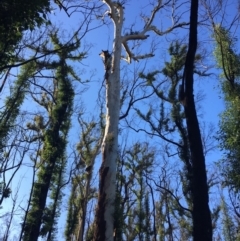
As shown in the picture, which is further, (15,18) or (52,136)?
(52,136)

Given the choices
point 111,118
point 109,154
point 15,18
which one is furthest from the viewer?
point 111,118

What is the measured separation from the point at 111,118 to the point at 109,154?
1223mm

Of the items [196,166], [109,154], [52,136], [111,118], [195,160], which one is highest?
[52,136]

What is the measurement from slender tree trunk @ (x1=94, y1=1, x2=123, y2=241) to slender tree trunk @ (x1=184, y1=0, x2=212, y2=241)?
261cm

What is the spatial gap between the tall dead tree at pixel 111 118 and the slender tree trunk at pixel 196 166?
8.64 feet

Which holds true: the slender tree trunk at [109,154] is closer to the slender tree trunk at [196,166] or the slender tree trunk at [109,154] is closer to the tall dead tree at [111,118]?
the tall dead tree at [111,118]

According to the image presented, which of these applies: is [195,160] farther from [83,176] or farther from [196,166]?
[83,176]

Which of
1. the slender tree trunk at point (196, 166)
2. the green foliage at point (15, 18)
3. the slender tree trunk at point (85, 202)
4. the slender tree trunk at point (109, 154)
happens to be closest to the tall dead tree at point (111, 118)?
the slender tree trunk at point (109, 154)

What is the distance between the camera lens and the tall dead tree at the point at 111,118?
301 inches

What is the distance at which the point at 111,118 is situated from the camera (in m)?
9.36

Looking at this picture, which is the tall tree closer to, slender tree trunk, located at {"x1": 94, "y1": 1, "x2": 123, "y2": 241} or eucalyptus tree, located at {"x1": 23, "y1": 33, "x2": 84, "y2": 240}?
slender tree trunk, located at {"x1": 94, "y1": 1, "x2": 123, "y2": 241}

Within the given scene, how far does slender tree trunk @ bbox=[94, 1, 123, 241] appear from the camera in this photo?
7.56 meters

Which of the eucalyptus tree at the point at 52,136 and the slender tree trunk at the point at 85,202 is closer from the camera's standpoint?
the eucalyptus tree at the point at 52,136

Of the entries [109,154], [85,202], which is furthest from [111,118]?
[85,202]
